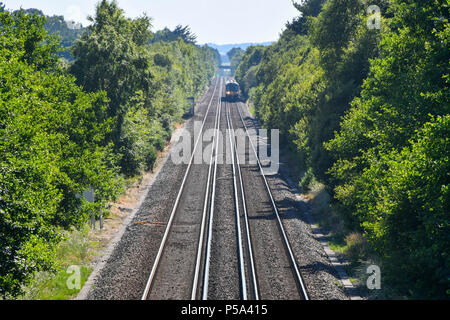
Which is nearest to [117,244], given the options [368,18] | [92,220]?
[92,220]

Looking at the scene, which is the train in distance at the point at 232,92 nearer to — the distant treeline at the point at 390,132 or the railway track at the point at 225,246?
the distant treeline at the point at 390,132

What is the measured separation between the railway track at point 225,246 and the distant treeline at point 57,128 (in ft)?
11.5

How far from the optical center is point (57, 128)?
1580 cm

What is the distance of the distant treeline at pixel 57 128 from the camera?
10.6 meters

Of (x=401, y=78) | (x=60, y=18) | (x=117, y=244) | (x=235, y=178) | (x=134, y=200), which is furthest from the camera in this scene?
(x=60, y=18)

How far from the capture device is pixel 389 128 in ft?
48.0

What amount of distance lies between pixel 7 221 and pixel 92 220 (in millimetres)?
7675

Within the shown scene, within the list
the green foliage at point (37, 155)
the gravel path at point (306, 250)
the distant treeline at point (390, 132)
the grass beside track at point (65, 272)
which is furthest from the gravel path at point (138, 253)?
the distant treeline at point (390, 132)

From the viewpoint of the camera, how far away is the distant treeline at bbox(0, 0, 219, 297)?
10602mm

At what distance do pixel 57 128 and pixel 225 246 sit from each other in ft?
27.5

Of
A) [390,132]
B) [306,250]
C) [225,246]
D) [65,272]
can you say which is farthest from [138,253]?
[390,132]

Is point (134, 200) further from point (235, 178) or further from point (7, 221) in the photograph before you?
point (7, 221)

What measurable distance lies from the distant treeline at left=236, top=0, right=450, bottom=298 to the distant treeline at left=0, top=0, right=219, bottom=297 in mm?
10095

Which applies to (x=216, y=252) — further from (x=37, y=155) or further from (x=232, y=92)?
(x=232, y=92)
